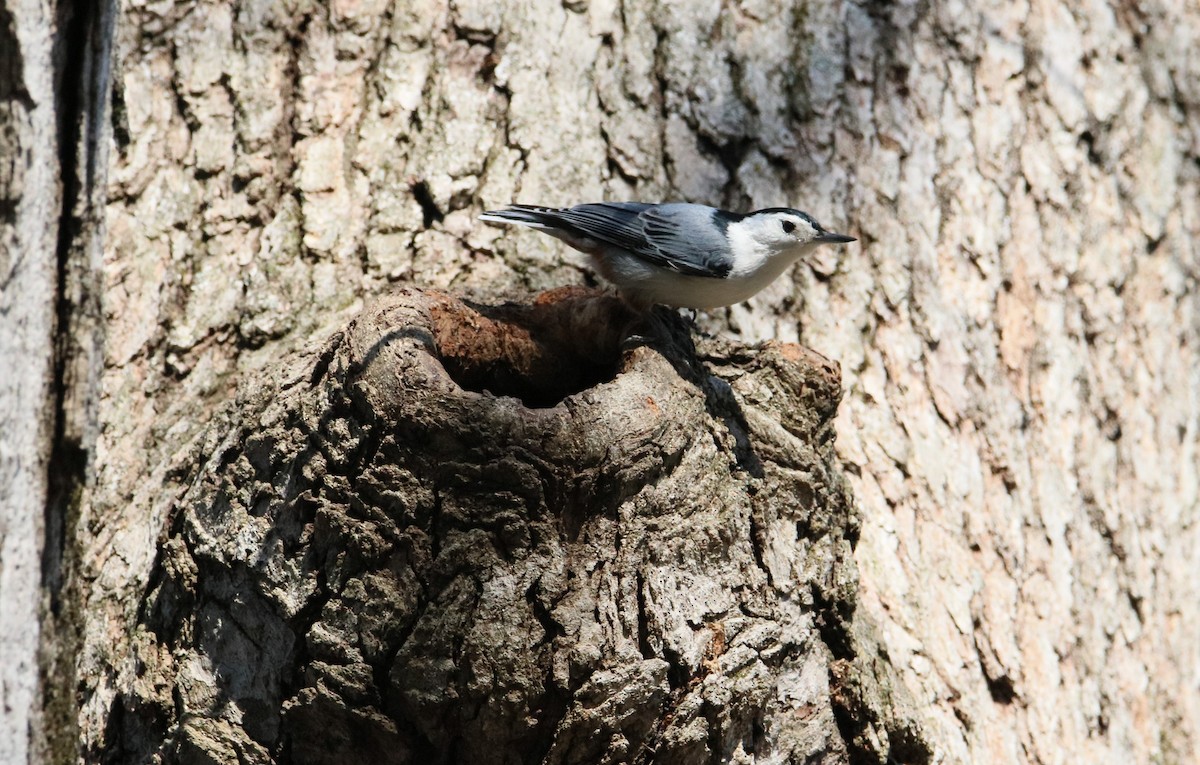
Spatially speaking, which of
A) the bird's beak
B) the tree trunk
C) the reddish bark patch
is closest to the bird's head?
the bird's beak

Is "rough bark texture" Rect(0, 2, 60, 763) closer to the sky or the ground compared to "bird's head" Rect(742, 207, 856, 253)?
closer to the ground

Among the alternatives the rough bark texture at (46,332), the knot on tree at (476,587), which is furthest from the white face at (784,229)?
the rough bark texture at (46,332)

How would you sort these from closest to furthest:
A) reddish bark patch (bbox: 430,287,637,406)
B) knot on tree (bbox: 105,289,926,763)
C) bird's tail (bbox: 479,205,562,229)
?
knot on tree (bbox: 105,289,926,763) < reddish bark patch (bbox: 430,287,637,406) < bird's tail (bbox: 479,205,562,229)

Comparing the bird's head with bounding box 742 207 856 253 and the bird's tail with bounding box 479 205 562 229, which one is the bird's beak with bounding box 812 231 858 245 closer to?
the bird's head with bounding box 742 207 856 253

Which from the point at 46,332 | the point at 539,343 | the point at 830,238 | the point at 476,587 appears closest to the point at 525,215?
the point at 539,343

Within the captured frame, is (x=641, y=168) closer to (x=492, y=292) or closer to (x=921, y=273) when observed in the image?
(x=492, y=292)

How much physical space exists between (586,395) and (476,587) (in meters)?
0.39

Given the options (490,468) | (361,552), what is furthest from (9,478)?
(490,468)

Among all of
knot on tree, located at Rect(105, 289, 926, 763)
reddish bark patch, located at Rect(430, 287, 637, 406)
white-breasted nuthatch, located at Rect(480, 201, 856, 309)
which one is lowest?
knot on tree, located at Rect(105, 289, 926, 763)

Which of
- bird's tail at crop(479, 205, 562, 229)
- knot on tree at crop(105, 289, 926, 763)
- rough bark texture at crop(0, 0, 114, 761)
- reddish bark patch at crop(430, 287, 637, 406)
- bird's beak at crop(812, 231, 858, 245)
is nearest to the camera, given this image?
knot on tree at crop(105, 289, 926, 763)

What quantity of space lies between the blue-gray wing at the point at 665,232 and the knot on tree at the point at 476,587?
0.50 m

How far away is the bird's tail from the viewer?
2.62 m

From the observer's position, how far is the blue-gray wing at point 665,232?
267cm

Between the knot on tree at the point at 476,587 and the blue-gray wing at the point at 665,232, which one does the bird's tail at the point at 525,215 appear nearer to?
the blue-gray wing at the point at 665,232
